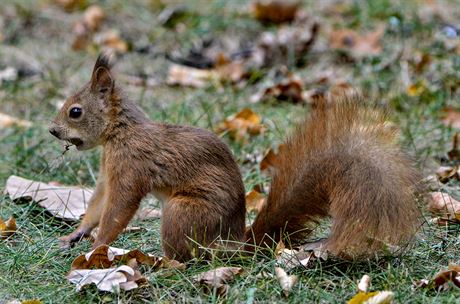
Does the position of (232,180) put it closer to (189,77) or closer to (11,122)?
(11,122)

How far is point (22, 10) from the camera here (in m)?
6.36

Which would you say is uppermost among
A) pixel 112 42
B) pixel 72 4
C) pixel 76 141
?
pixel 76 141

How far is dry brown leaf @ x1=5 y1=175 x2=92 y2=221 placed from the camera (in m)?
3.40

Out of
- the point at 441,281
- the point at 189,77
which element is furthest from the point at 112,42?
the point at 441,281

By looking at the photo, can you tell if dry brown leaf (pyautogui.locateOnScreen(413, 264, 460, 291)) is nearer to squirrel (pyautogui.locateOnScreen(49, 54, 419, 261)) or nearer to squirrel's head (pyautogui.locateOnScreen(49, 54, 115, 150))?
squirrel (pyautogui.locateOnScreen(49, 54, 419, 261))

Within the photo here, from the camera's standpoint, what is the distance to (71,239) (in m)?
3.11

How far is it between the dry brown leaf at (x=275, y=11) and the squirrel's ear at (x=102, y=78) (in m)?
3.25

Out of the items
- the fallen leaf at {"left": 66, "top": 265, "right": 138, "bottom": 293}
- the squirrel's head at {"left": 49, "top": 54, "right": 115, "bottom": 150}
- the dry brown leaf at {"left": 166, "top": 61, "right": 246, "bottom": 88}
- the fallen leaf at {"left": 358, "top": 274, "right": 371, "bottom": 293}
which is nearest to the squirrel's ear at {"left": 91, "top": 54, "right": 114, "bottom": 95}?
the squirrel's head at {"left": 49, "top": 54, "right": 115, "bottom": 150}

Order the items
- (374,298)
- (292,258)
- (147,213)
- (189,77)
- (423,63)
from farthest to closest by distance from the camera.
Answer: (189,77)
(423,63)
(147,213)
(292,258)
(374,298)

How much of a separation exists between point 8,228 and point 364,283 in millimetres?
1267

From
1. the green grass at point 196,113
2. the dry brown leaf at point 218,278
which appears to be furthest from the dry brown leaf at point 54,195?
the dry brown leaf at point 218,278

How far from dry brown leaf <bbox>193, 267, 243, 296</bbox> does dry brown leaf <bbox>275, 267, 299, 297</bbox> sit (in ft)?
0.43

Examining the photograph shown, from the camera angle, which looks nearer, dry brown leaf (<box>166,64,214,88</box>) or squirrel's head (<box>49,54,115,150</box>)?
squirrel's head (<box>49,54,115,150</box>)

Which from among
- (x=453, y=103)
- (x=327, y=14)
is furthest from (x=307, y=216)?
(x=327, y=14)
